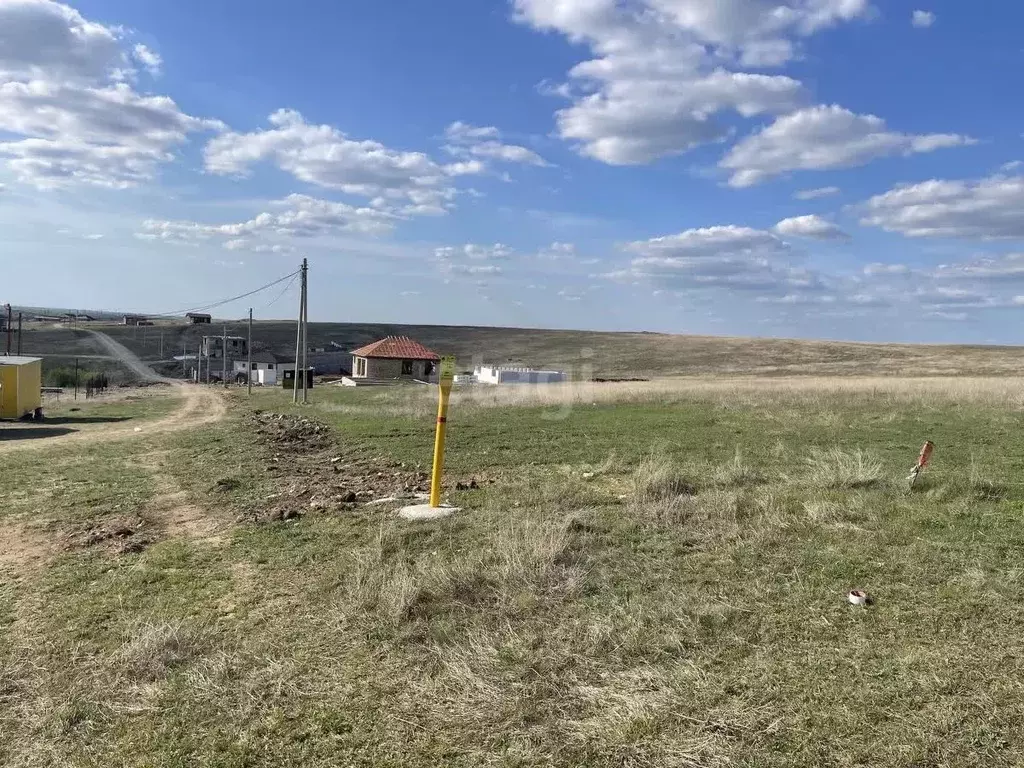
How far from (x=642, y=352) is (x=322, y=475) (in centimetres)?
7762

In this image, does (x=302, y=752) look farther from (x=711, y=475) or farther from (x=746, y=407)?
(x=746, y=407)

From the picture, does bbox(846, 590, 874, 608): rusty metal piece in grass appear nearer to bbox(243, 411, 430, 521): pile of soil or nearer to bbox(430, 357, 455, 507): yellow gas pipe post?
bbox(430, 357, 455, 507): yellow gas pipe post

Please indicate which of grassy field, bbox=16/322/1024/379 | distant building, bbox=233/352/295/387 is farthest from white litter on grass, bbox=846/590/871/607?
distant building, bbox=233/352/295/387

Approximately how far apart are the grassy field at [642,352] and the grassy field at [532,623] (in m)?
48.6

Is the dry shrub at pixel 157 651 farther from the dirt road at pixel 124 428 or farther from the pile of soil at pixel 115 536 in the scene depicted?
the dirt road at pixel 124 428

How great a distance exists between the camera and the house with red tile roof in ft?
185

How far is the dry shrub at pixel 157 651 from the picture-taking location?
4219 millimetres

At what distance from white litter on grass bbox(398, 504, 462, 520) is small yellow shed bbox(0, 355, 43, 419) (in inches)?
847

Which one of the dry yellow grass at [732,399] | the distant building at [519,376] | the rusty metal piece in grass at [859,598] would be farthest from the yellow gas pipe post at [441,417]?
the distant building at [519,376]

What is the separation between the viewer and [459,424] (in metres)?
18.1

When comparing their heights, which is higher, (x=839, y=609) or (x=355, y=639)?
(x=839, y=609)

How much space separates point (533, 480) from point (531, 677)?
5966 millimetres

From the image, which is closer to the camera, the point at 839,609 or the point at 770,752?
the point at 770,752

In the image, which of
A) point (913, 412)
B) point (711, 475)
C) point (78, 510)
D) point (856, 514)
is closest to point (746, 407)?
point (913, 412)
